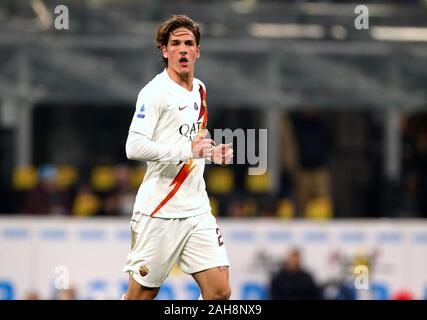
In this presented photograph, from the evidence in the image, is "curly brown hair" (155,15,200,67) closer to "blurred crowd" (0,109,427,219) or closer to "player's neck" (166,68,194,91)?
"player's neck" (166,68,194,91)

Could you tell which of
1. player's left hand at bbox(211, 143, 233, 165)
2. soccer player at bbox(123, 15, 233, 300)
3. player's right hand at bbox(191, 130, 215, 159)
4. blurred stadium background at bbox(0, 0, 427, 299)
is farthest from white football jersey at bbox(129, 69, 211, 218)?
blurred stadium background at bbox(0, 0, 427, 299)

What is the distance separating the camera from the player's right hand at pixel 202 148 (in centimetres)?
795

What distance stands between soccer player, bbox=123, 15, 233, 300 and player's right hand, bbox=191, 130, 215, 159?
0.08 m

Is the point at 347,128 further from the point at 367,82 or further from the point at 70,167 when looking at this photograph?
the point at 70,167

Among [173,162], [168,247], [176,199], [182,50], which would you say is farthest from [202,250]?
[182,50]

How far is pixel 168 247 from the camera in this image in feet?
27.0

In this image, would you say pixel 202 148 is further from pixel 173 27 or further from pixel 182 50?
pixel 173 27

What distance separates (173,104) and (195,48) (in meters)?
0.37

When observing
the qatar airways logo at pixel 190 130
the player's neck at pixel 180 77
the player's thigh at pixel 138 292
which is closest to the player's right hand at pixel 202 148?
the qatar airways logo at pixel 190 130

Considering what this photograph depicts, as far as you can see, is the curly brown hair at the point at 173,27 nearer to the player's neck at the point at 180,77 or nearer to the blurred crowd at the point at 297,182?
the player's neck at the point at 180,77

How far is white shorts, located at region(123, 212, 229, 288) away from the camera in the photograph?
8227 mm

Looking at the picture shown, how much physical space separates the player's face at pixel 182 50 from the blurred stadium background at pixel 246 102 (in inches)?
334

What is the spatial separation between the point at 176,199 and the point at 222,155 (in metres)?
0.50
